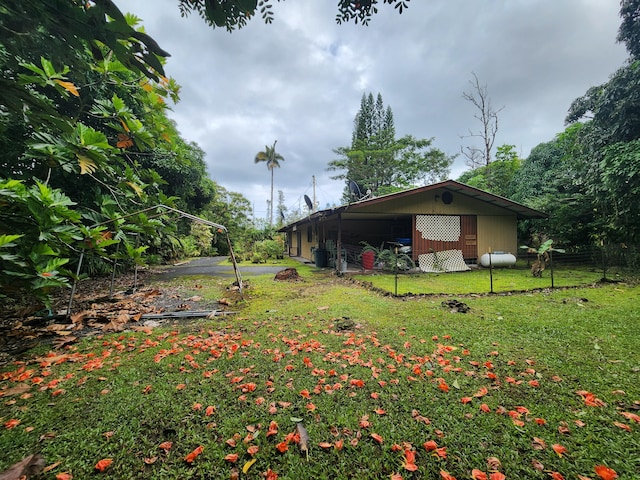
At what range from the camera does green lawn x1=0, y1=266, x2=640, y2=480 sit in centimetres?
148

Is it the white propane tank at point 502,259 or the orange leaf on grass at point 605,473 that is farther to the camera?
the white propane tank at point 502,259

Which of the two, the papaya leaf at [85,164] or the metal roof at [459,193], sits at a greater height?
the metal roof at [459,193]

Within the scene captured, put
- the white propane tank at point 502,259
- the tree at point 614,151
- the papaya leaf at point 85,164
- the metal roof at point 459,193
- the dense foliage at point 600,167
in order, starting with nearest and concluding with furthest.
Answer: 1. the papaya leaf at point 85,164
2. the tree at point 614,151
3. the dense foliage at point 600,167
4. the metal roof at point 459,193
5. the white propane tank at point 502,259

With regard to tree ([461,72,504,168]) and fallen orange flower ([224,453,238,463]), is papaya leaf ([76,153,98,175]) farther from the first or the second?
tree ([461,72,504,168])

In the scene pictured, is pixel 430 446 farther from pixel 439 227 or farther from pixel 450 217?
pixel 450 217

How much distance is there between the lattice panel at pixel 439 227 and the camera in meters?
10.3

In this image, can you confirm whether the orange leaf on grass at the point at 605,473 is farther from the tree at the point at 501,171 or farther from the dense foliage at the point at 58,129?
the tree at the point at 501,171

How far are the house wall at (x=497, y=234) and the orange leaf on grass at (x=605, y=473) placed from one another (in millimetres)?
10819

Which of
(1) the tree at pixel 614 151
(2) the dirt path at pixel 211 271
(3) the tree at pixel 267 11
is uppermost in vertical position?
(1) the tree at pixel 614 151

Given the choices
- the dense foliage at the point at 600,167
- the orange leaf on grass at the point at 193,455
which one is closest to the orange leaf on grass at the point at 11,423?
the orange leaf on grass at the point at 193,455

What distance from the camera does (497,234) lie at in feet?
36.4

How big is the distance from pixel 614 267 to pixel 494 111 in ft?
42.8

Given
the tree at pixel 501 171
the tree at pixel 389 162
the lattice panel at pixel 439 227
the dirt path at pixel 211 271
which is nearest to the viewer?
the dirt path at pixel 211 271

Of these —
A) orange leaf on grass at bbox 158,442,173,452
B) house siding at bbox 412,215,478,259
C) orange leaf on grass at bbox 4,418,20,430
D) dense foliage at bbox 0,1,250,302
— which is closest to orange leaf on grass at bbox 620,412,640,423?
orange leaf on grass at bbox 158,442,173,452
